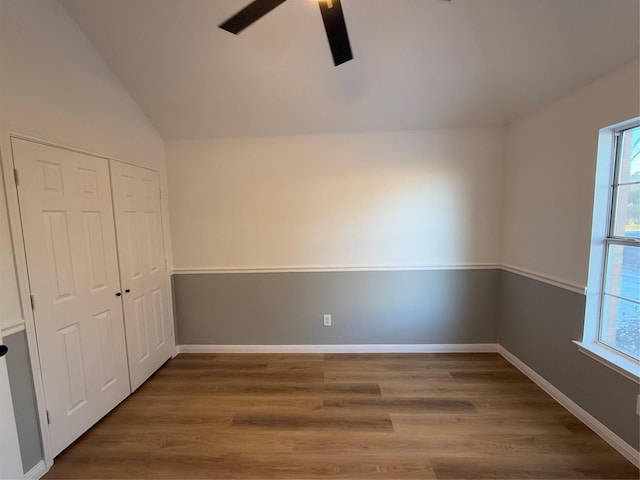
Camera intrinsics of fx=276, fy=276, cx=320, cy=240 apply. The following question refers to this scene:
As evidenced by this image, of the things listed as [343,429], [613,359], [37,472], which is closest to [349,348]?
[343,429]

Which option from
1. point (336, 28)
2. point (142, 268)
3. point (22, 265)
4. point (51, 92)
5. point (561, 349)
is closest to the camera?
point (336, 28)

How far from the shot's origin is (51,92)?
1.76 meters

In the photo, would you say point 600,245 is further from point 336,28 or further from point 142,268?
point 142,268

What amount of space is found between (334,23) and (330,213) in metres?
1.70

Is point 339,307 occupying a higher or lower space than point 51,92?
lower

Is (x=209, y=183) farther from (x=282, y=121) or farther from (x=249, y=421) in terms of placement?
(x=249, y=421)

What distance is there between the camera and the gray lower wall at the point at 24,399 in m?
1.52

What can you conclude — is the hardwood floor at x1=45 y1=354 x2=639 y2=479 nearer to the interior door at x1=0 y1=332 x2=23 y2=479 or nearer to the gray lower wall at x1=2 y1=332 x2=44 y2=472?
the gray lower wall at x1=2 y1=332 x2=44 y2=472

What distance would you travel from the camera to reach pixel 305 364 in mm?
2785

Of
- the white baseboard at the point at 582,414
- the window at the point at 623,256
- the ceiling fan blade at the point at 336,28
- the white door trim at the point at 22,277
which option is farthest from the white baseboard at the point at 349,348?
the ceiling fan blade at the point at 336,28

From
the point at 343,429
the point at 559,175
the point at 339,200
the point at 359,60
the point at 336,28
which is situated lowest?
the point at 343,429

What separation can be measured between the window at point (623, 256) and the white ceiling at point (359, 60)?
0.58 metres

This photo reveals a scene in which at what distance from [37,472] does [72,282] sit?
110 centimetres

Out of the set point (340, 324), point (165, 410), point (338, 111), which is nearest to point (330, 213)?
point (338, 111)
